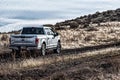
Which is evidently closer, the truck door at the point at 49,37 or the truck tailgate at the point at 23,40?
the truck tailgate at the point at 23,40

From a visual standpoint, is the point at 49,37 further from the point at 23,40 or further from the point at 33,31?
the point at 23,40

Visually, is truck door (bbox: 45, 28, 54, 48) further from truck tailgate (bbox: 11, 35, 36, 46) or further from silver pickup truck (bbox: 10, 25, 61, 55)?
truck tailgate (bbox: 11, 35, 36, 46)

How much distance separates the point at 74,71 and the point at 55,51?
16404 mm

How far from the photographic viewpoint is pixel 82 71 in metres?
15.4

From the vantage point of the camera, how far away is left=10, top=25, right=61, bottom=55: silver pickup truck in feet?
89.4

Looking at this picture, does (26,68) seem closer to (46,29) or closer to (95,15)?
(46,29)

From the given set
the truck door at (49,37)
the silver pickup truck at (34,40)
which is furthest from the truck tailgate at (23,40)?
the truck door at (49,37)

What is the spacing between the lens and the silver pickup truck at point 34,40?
27.2m

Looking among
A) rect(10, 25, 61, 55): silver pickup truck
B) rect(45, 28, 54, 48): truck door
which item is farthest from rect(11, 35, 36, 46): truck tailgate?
rect(45, 28, 54, 48): truck door

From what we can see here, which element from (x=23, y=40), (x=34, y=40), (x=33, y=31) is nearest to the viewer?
(x=34, y=40)

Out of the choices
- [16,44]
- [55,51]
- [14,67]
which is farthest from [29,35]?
[14,67]

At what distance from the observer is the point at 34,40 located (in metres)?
27.2

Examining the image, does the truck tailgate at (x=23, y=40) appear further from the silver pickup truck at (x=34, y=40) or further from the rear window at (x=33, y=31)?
the rear window at (x=33, y=31)

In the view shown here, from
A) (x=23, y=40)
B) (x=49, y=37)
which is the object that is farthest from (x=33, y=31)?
(x=23, y=40)
